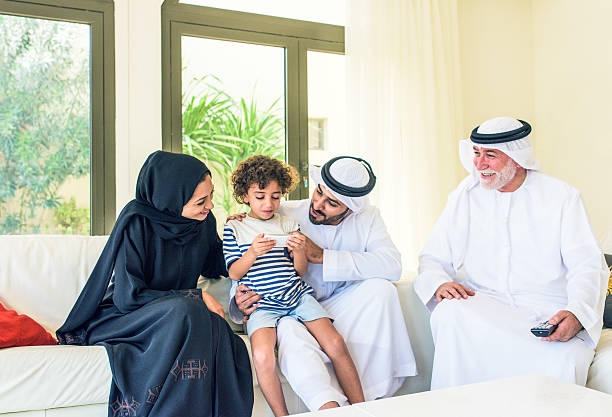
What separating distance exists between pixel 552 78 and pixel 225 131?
2470 millimetres

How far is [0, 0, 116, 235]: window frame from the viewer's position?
3340 millimetres

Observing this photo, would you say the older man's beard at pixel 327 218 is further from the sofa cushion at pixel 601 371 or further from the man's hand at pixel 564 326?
the sofa cushion at pixel 601 371

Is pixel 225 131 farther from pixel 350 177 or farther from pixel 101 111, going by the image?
pixel 350 177

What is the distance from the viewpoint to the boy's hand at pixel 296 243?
2463mm

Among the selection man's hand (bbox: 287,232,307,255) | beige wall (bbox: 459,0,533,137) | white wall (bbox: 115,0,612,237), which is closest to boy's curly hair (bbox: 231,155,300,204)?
man's hand (bbox: 287,232,307,255)

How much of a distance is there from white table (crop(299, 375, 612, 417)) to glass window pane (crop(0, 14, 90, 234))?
242cm

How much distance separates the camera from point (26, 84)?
128 inches

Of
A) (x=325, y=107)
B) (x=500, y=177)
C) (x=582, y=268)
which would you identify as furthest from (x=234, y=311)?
(x=325, y=107)

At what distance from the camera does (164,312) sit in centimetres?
215

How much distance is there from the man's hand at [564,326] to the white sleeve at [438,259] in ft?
1.75

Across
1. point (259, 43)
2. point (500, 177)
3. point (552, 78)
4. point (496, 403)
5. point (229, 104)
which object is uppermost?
point (259, 43)

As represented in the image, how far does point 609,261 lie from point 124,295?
2.18m

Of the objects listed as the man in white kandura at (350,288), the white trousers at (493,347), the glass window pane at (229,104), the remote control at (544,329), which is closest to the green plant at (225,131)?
the glass window pane at (229,104)

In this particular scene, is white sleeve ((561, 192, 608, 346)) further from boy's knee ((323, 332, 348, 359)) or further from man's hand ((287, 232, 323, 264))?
man's hand ((287, 232, 323, 264))
